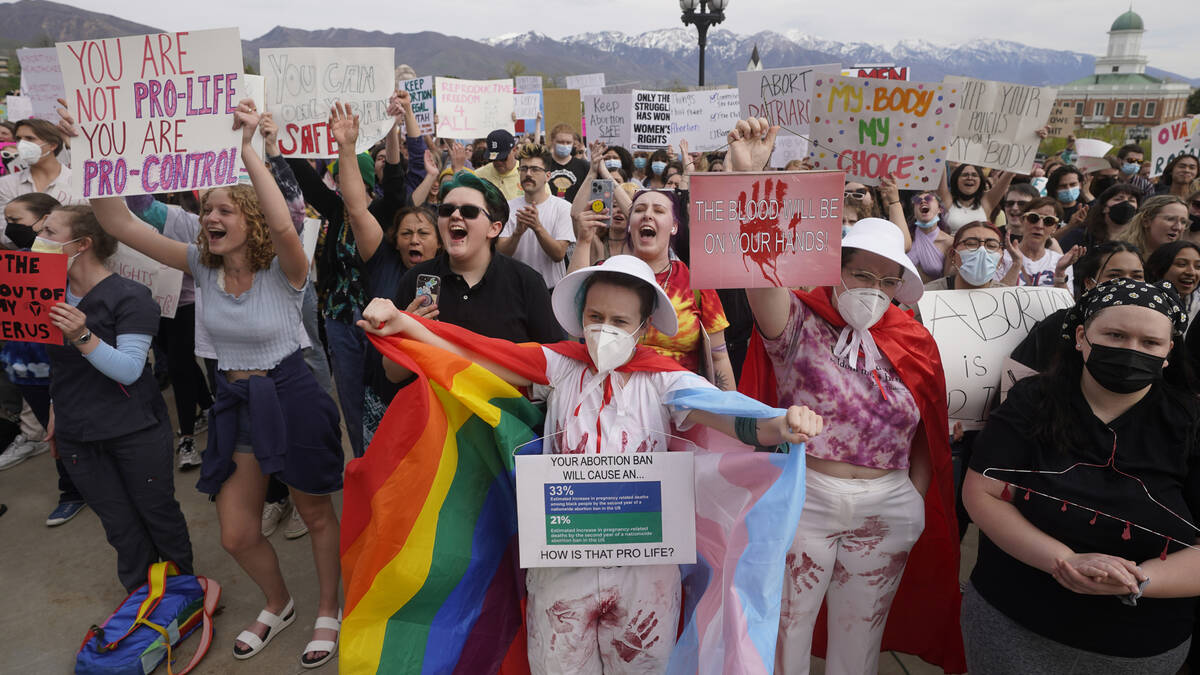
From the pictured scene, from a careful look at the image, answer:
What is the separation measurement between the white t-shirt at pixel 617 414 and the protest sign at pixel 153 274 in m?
2.85

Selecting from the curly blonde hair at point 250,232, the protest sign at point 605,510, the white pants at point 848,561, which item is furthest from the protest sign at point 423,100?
the white pants at point 848,561

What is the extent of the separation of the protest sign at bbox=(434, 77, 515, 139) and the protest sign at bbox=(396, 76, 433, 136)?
0.57m

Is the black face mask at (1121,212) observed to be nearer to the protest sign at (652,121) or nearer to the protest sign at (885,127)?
the protest sign at (885,127)

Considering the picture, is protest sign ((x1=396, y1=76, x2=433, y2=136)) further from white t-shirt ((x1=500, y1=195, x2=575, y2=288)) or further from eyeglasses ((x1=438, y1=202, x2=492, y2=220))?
eyeglasses ((x1=438, y1=202, x2=492, y2=220))

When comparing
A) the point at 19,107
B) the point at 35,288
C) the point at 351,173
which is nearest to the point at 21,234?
the point at 35,288

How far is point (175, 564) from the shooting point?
140 inches

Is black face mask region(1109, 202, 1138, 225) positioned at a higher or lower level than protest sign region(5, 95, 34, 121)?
lower

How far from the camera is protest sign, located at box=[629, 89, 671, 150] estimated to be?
328 inches

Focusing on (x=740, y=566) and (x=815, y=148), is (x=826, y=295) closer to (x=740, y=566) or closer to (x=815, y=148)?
(x=740, y=566)

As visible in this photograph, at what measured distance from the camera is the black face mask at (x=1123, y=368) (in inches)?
77.4

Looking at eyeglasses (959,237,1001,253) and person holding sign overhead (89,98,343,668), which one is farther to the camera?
eyeglasses (959,237,1001,253)

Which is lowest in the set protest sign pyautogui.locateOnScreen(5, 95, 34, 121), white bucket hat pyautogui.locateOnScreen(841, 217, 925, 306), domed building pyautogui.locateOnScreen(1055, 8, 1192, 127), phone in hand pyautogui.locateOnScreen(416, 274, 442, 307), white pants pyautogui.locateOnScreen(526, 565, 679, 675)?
white pants pyautogui.locateOnScreen(526, 565, 679, 675)

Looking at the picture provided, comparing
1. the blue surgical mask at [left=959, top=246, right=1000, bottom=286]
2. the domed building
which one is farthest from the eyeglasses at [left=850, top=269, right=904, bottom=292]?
the domed building

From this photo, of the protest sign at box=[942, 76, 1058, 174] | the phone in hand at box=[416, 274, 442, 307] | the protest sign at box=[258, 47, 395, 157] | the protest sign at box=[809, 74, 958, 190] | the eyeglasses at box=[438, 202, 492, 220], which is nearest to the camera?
the phone in hand at box=[416, 274, 442, 307]
